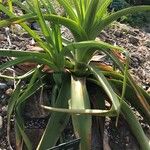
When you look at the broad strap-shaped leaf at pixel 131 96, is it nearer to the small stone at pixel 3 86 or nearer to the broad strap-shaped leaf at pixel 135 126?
the broad strap-shaped leaf at pixel 135 126

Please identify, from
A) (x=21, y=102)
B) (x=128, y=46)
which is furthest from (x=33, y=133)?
(x=128, y=46)

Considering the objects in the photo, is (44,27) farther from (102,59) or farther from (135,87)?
(102,59)

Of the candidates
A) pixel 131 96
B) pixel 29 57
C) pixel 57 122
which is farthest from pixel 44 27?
pixel 131 96

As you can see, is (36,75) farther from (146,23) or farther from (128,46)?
(146,23)

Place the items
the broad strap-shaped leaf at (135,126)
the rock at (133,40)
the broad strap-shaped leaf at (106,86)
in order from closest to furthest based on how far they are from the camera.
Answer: the broad strap-shaped leaf at (106,86) < the broad strap-shaped leaf at (135,126) < the rock at (133,40)

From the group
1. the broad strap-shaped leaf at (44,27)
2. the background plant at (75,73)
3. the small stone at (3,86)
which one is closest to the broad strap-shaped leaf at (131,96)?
the background plant at (75,73)

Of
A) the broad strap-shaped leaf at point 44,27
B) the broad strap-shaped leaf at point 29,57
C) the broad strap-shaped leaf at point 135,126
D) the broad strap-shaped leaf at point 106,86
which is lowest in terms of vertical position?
the broad strap-shaped leaf at point 135,126
